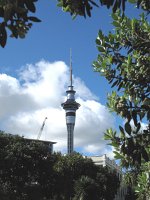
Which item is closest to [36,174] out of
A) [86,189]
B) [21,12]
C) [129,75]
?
[86,189]

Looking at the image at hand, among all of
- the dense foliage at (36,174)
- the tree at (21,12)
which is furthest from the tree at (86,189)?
the tree at (21,12)

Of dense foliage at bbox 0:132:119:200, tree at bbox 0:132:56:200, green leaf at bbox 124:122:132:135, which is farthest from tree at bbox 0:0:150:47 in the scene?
tree at bbox 0:132:56:200

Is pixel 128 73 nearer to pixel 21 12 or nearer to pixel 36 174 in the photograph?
pixel 21 12

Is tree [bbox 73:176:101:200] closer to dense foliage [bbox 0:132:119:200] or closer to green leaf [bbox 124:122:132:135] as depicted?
dense foliage [bbox 0:132:119:200]

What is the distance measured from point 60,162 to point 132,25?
7730 cm

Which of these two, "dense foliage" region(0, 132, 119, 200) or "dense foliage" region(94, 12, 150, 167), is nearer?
"dense foliage" region(94, 12, 150, 167)

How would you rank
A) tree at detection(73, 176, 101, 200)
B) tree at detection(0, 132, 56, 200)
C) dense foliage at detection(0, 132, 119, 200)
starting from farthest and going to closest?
1. tree at detection(73, 176, 101, 200)
2. dense foliage at detection(0, 132, 119, 200)
3. tree at detection(0, 132, 56, 200)

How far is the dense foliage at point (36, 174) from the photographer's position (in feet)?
232

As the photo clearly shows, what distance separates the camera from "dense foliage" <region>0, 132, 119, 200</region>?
7069cm

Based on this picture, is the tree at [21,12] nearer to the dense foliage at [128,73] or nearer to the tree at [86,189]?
the dense foliage at [128,73]

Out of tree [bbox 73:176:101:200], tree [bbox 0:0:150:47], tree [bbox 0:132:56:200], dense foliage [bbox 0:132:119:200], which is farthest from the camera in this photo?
tree [bbox 73:176:101:200]

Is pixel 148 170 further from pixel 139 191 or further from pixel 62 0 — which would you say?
pixel 62 0

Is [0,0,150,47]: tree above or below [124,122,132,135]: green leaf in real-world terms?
above

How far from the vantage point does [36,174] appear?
2849 inches
